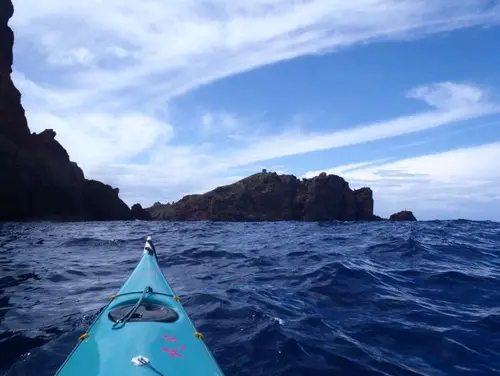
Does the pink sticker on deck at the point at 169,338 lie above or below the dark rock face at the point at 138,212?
below

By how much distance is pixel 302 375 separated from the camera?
415 cm

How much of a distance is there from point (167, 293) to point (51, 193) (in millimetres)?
46507

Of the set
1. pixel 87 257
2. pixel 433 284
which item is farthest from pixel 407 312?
pixel 87 257

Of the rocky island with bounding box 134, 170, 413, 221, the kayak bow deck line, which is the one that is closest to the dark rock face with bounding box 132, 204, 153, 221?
the rocky island with bounding box 134, 170, 413, 221

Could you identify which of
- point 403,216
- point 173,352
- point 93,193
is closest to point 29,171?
point 93,193

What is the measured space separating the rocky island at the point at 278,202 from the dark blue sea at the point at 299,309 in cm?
5206

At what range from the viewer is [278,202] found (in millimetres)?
67750

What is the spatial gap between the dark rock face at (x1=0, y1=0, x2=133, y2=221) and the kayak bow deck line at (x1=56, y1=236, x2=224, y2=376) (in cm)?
4164

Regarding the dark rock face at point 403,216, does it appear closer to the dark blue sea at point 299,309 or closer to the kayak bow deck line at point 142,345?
the dark blue sea at point 299,309

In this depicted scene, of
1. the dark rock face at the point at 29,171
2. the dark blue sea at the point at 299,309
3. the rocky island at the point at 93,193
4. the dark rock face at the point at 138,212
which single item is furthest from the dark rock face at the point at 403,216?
the dark blue sea at the point at 299,309

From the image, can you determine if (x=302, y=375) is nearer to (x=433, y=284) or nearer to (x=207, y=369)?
(x=207, y=369)

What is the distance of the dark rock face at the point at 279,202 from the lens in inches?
2498

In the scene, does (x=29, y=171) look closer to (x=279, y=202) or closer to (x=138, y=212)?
(x=138, y=212)

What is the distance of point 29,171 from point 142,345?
1798 inches
